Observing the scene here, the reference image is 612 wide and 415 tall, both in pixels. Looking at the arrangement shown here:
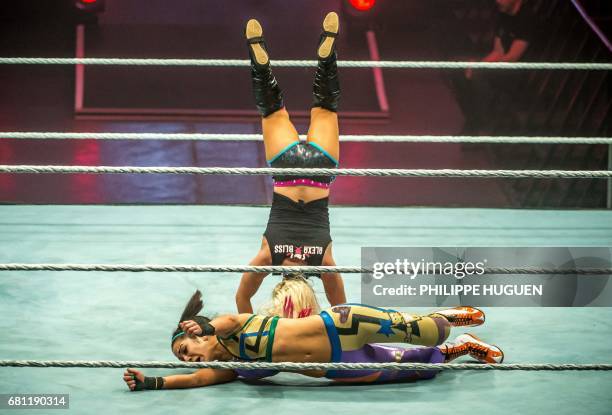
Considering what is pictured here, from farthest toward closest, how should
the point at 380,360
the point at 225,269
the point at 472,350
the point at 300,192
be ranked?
the point at 300,192 → the point at 472,350 → the point at 380,360 → the point at 225,269

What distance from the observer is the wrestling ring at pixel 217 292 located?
238cm

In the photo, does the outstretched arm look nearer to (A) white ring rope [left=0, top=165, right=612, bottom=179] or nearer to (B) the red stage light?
(A) white ring rope [left=0, top=165, right=612, bottom=179]

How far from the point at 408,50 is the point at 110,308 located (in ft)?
15.0

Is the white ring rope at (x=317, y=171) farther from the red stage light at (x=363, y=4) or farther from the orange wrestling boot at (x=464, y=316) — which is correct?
the red stage light at (x=363, y=4)

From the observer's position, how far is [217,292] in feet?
11.2

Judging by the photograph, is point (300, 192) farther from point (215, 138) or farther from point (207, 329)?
point (207, 329)

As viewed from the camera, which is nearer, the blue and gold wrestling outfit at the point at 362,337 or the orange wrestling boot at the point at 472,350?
the blue and gold wrestling outfit at the point at 362,337

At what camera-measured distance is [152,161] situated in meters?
5.45

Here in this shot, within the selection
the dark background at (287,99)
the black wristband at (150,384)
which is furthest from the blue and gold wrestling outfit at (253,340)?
the dark background at (287,99)

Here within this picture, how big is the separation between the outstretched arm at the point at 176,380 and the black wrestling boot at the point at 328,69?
1.11m

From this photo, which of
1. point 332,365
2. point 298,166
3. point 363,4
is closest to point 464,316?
point 298,166

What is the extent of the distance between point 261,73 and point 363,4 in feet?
12.7

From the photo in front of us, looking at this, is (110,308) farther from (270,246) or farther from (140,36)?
(140,36)

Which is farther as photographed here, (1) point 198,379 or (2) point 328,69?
(2) point 328,69
